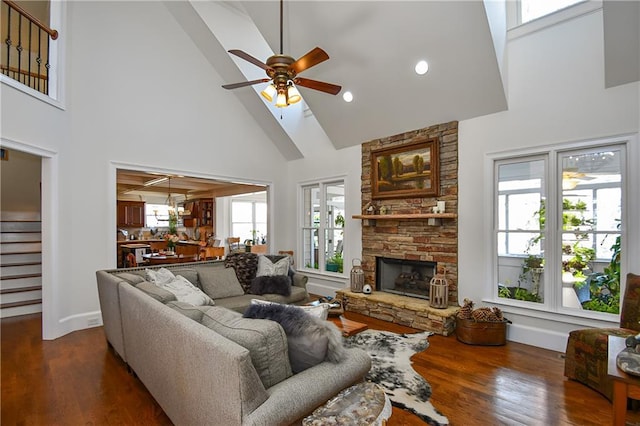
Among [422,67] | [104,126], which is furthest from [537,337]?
[104,126]

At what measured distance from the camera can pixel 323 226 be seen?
6.47 meters

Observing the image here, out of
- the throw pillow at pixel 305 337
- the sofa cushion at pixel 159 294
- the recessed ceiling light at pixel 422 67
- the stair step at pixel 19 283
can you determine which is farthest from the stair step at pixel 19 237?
the recessed ceiling light at pixel 422 67

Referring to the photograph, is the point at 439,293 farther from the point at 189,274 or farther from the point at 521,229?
the point at 189,274

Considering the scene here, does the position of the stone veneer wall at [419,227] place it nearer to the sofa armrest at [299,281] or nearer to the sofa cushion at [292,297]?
the sofa armrest at [299,281]

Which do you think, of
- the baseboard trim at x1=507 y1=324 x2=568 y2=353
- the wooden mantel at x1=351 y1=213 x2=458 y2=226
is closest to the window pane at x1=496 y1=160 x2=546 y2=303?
the baseboard trim at x1=507 y1=324 x2=568 y2=353

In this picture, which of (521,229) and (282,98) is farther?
(521,229)

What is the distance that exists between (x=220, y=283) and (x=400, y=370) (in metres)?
2.55

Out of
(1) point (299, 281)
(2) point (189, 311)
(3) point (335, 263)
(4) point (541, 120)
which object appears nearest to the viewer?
(2) point (189, 311)

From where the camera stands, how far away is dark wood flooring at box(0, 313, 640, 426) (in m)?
2.41

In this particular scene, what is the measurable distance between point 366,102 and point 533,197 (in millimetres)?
2691

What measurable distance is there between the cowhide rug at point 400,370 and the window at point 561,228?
58.0 inches

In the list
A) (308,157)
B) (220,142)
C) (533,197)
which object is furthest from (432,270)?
(220,142)

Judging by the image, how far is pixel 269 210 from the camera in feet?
22.5

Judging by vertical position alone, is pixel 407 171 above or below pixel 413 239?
above
